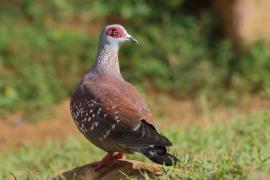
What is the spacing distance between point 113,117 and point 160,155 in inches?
22.7

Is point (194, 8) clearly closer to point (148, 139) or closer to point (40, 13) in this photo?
point (40, 13)

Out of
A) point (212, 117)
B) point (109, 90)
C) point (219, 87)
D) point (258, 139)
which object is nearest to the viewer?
point (109, 90)

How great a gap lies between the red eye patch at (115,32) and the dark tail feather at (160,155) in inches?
→ 54.8

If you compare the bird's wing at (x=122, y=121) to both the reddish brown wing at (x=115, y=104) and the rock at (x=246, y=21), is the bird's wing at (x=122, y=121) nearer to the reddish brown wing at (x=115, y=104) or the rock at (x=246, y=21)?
the reddish brown wing at (x=115, y=104)

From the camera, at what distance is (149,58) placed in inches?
439

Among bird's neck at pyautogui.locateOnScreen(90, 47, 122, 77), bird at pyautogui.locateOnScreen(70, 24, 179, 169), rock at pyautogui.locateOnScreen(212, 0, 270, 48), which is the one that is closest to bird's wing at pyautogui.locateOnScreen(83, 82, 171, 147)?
bird at pyautogui.locateOnScreen(70, 24, 179, 169)

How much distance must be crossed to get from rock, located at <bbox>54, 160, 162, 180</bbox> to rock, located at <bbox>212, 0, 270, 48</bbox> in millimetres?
5632

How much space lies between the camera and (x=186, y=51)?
11.0m

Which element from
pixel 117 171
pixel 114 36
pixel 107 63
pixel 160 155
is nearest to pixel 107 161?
pixel 117 171

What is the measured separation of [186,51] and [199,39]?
0.41 metres

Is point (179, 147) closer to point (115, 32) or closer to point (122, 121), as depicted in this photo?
point (115, 32)

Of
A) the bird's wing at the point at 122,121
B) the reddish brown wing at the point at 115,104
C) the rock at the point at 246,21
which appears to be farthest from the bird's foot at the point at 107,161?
the rock at the point at 246,21

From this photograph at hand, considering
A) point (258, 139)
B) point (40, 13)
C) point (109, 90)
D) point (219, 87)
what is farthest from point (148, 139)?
point (40, 13)

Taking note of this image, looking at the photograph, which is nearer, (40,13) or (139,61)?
(139,61)
